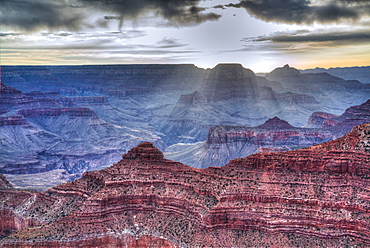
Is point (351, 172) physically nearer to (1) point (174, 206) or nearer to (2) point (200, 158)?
(1) point (174, 206)

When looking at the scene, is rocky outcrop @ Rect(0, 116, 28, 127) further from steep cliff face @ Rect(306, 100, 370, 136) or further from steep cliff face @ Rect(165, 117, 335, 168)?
steep cliff face @ Rect(306, 100, 370, 136)

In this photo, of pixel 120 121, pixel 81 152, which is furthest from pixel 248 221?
pixel 120 121

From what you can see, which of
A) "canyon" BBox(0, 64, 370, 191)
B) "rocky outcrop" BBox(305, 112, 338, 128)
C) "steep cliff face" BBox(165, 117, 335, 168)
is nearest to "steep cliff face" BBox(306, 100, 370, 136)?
"canyon" BBox(0, 64, 370, 191)

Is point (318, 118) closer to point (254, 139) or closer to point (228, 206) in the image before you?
point (254, 139)

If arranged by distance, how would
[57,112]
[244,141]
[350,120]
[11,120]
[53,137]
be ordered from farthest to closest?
[57,112] < [53,137] < [11,120] < [350,120] < [244,141]

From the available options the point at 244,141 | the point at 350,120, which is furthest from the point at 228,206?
the point at 350,120
